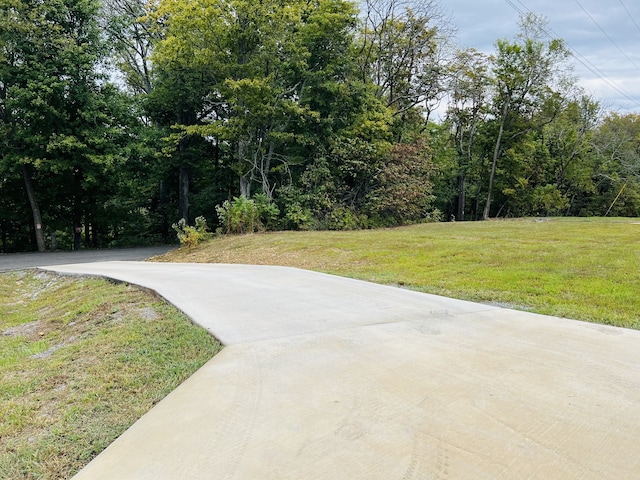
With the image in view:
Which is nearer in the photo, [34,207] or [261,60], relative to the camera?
[261,60]

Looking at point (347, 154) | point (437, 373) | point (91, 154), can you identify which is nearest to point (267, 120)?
point (347, 154)

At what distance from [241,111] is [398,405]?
14.1 meters

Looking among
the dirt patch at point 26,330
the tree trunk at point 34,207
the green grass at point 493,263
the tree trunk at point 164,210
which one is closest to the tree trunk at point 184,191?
the tree trunk at point 164,210

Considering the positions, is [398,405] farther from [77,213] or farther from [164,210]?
[164,210]

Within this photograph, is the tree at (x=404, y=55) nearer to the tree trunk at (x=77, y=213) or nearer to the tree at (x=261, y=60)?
the tree at (x=261, y=60)

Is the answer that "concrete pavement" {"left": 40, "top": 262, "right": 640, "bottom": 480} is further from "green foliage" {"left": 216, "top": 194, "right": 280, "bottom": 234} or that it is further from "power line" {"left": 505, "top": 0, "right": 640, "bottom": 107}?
"power line" {"left": 505, "top": 0, "right": 640, "bottom": 107}

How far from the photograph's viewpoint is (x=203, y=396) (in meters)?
2.35

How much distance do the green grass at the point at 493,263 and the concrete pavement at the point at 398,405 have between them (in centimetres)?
98

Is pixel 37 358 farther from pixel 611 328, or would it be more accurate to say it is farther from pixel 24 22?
pixel 24 22

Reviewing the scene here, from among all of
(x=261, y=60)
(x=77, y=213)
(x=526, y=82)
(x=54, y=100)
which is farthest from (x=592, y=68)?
(x=77, y=213)

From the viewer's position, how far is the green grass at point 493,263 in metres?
4.63

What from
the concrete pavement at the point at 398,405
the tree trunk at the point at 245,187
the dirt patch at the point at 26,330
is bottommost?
the dirt patch at the point at 26,330

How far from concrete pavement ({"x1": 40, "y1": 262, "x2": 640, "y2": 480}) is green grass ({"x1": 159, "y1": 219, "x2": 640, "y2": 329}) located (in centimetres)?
98

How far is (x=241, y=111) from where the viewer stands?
14.7 metres
